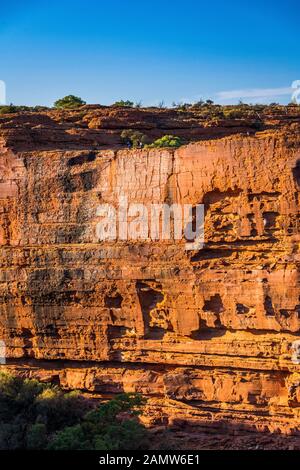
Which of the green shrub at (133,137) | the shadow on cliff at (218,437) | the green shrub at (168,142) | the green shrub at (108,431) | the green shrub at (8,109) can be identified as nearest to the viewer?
the green shrub at (108,431)

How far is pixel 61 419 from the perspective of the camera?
18.6 m

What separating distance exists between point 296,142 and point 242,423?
7070 mm

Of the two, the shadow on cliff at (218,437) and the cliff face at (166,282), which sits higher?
the cliff face at (166,282)

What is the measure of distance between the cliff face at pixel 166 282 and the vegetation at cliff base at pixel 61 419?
1123mm

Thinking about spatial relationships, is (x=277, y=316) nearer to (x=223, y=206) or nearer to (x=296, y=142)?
(x=223, y=206)

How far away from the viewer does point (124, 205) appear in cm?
1956

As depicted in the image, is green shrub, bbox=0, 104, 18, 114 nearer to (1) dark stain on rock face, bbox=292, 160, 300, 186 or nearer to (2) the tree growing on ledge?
(2) the tree growing on ledge

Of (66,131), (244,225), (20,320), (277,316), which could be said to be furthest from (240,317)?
(66,131)

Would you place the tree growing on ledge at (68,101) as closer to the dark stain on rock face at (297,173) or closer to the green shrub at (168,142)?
the green shrub at (168,142)
